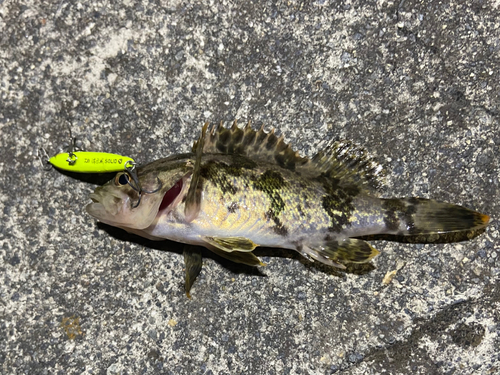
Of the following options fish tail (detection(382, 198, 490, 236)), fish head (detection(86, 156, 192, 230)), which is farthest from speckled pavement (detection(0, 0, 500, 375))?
fish head (detection(86, 156, 192, 230))

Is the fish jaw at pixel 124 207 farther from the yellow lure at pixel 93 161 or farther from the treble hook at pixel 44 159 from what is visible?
the treble hook at pixel 44 159

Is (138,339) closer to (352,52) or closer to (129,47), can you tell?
(129,47)

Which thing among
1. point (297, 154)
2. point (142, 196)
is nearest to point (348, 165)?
point (297, 154)

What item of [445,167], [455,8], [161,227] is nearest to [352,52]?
[455,8]

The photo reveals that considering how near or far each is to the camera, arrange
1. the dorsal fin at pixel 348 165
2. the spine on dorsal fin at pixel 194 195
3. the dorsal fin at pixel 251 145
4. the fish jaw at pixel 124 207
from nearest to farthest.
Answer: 1. the spine on dorsal fin at pixel 194 195
2. the fish jaw at pixel 124 207
3. the dorsal fin at pixel 251 145
4. the dorsal fin at pixel 348 165

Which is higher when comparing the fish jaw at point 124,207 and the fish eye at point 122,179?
the fish eye at point 122,179

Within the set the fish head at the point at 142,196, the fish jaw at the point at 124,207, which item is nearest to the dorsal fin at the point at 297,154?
the fish head at the point at 142,196

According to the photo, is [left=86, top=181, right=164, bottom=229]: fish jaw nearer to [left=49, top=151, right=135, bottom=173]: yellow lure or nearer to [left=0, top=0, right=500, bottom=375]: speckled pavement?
[left=49, top=151, right=135, bottom=173]: yellow lure
